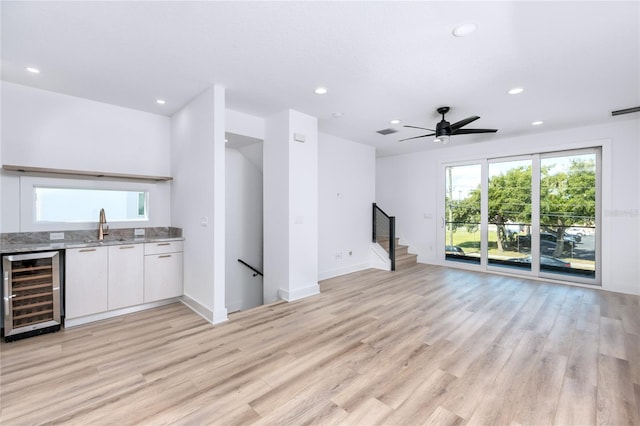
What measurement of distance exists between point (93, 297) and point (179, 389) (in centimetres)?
220

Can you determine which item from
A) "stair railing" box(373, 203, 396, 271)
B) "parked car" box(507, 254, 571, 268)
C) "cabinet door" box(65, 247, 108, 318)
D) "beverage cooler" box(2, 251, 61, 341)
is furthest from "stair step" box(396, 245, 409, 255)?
"beverage cooler" box(2, 251, 61, 341)

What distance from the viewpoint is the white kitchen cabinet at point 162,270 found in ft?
12.8

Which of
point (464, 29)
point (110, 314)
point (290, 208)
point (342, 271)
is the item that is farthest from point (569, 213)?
point (110, 314)

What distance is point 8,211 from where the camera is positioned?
11.1 feet

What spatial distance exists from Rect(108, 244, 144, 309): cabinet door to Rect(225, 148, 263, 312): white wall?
1.69 m

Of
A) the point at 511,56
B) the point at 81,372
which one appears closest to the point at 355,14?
the point at 511,56

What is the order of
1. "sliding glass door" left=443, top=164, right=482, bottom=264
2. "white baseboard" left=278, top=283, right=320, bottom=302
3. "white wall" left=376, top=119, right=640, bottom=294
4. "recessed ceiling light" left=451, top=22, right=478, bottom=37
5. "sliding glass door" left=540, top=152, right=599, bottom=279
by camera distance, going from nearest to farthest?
"recessed ceiling light" left=451, top=22, right=478, bottom=37 < "white baseboard" left=278, top=283, right=320, bottom=302 < "white wall" left=376, top=119, right=640, bottom=294 < "sliding glass door" left=540, top=152, right=599, bottom=279 < "sliding glass door" left=443, top=164, right=482, bottom=264

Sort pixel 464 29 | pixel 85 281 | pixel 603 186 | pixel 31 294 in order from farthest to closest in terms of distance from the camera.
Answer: pixel 603 186 → pixel 85 281 → pixel 31 294 → pixel 464 29

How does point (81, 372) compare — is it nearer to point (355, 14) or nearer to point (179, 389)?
point (179, 389)

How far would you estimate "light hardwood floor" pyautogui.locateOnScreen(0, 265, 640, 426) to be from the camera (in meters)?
1.91

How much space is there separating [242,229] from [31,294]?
302 cm

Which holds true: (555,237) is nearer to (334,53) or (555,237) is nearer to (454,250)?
(454,250)

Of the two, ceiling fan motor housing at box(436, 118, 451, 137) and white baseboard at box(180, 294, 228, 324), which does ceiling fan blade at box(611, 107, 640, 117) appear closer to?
ceiling fan motor housing at box(436, 118, 451, 137)

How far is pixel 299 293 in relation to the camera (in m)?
4.38
